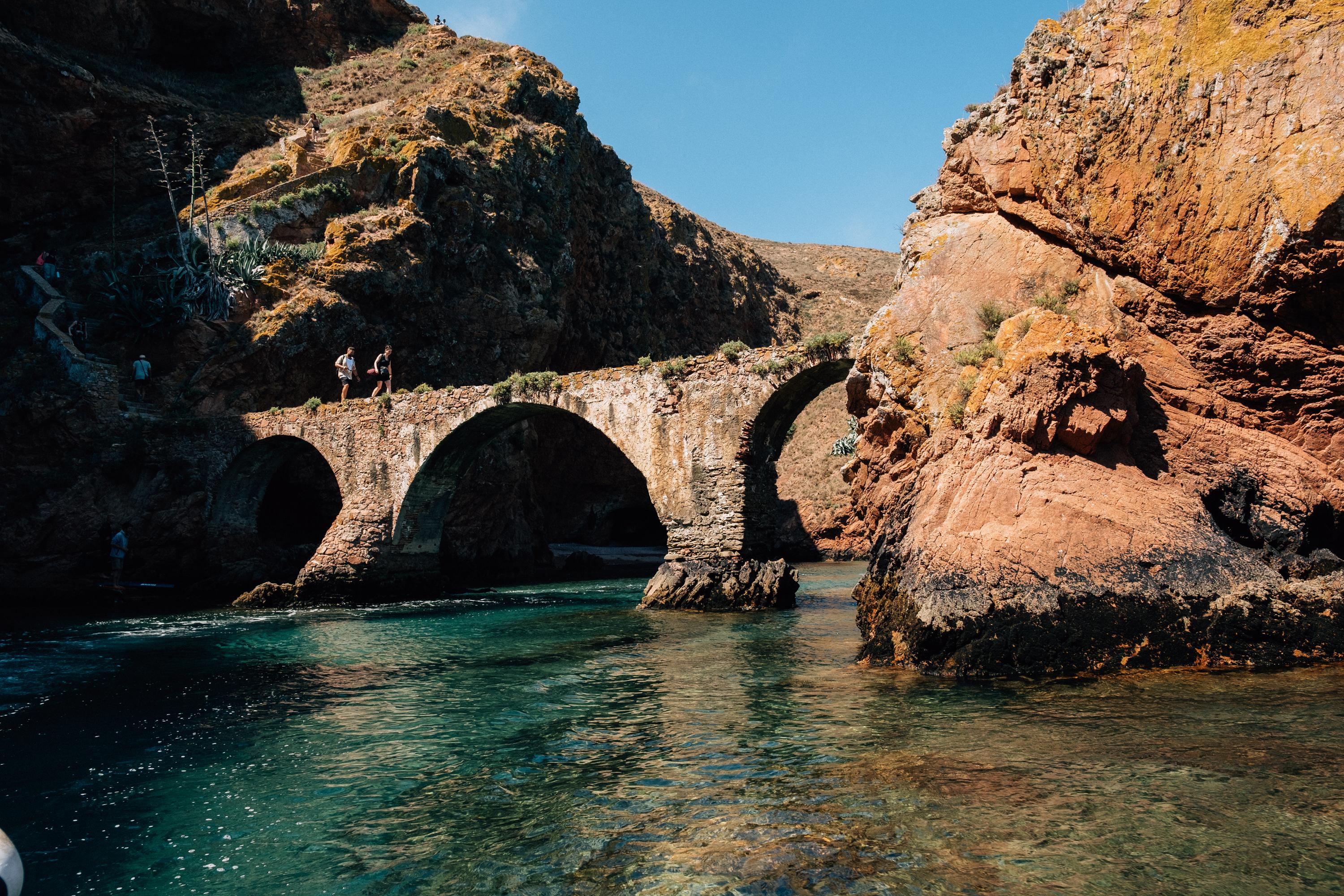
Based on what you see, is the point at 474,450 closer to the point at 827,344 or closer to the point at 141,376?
the point at 141,376

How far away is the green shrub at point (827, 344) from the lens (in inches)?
568

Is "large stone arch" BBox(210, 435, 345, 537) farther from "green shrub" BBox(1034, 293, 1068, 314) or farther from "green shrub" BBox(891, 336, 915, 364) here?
"green shrub" BBox(1034, 293, 1068, 314)

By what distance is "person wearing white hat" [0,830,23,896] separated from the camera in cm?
287

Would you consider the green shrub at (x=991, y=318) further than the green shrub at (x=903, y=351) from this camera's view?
No

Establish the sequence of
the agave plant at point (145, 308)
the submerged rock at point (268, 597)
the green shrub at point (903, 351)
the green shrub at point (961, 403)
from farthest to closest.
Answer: the agave plant at point (145, 308) → the submerged rock at point (268, 597) → the green shrub at point (903, 351) → the green shrub at point (961, 403)

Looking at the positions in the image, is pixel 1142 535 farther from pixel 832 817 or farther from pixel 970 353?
pixel 832 817

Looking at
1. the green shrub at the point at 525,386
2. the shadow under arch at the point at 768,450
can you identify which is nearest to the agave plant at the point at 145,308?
the green shrub at the point at 525,386

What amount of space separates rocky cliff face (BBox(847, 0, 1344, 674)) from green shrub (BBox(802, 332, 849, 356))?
15.0ft

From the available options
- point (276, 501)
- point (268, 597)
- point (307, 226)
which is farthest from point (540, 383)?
point (307, 226)

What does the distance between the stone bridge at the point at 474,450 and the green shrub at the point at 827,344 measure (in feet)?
0.27

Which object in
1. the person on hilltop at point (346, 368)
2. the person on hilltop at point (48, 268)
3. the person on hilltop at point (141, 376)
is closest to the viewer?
the person on hilltop at point (141, 376)

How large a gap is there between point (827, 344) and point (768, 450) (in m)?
2.79

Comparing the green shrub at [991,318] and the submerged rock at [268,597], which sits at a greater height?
the green shrub at [991,318]

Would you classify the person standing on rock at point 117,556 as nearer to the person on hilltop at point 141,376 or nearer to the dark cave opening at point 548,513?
the person on hilltop at point 141,376
